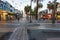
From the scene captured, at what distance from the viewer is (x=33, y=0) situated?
64.3 metres

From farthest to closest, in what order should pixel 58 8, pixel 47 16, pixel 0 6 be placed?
1. pixel 58 8
2. pixel 47 16
3. pixel 0 6

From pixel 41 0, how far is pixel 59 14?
85.0 feet

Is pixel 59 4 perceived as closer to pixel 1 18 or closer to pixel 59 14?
pixel 59 14

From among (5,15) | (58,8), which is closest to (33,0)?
(5,15)

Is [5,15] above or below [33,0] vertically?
below

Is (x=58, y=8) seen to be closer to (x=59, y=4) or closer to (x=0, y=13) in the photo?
(x=59, y=4)

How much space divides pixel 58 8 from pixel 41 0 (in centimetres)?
2911

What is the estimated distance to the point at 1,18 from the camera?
7038 cm

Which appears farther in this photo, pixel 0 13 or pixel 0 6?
pixel 0 13

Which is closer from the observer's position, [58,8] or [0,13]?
[0,13]

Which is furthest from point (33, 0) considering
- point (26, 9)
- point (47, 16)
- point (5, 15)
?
point (26, 9)

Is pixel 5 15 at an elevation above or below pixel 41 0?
below

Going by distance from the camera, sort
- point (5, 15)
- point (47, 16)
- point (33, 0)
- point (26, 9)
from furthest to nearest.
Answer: point (26, 9) < point (47, 16) < point (5, 15) < point (33, 0)

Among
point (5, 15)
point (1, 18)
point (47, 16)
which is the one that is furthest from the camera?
point (47, 16)
